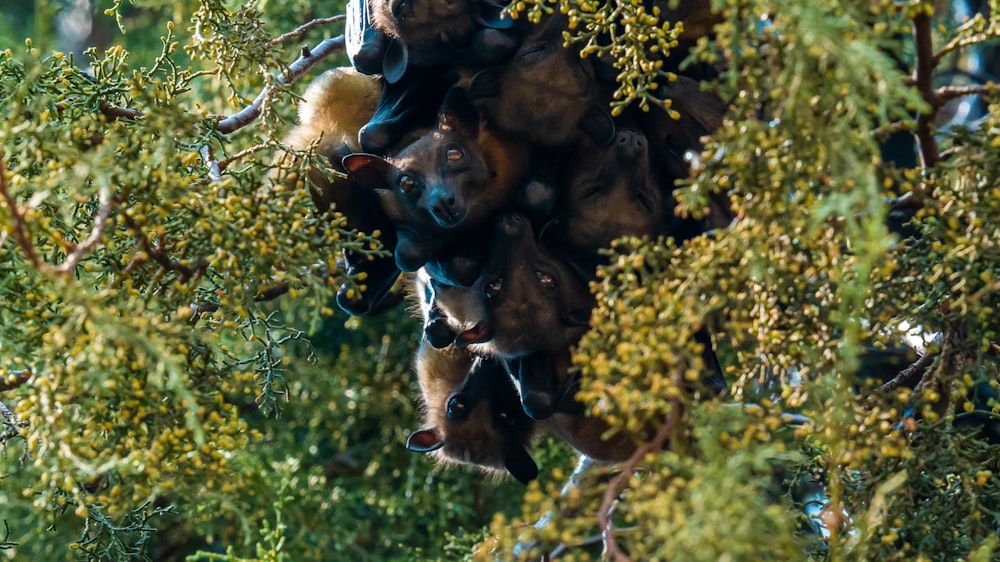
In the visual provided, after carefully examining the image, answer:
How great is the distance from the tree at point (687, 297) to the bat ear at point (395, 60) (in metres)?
0.13

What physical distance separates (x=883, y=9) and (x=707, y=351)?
517 millimetres

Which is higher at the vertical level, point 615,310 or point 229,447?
point 615,310

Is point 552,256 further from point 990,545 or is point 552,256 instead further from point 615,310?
point 990,545

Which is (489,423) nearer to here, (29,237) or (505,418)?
(505,418)

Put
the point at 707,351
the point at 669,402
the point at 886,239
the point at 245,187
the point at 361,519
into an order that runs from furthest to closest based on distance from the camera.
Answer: the point at 361,519 < the point at 707,351 < the point at 245,187 < the point at 669,402 < the point at 886,239

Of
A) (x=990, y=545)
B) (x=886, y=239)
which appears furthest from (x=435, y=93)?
(x=990, y=545)

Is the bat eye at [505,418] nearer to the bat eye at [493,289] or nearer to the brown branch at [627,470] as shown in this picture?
the bat eye at [493,289]

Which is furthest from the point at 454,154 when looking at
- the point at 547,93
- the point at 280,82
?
the point at 280,82

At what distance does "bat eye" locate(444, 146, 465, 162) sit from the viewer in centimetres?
132

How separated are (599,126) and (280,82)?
0.41 meters

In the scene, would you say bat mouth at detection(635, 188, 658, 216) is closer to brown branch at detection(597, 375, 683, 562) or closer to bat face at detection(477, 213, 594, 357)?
bat face at detection(477, 213, 594, 357)

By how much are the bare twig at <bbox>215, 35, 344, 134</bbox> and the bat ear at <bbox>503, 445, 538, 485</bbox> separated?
604mm

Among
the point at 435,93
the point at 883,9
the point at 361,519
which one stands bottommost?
the point at 361,519

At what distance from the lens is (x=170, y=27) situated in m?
1.36
